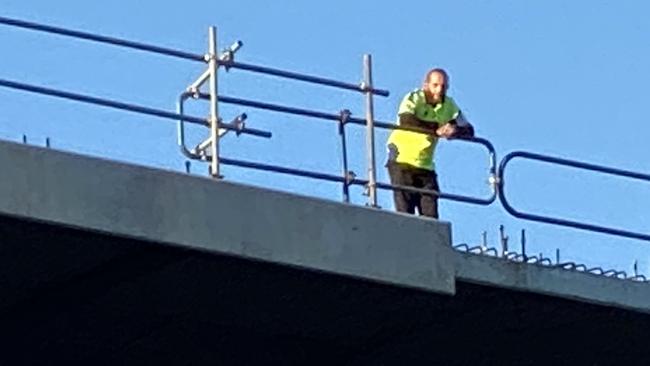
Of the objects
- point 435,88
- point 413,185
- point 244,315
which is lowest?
point 244,315

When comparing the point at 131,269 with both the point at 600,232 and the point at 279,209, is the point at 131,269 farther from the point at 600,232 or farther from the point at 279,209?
the point at 600,232

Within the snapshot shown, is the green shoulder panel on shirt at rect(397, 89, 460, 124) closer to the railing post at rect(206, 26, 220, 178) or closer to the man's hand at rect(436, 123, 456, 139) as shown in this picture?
the man's hand at rect(436, 123, 456, 139)

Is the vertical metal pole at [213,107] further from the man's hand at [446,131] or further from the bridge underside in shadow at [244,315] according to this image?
the man's hand at [446,131]

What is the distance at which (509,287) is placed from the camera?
16203mm

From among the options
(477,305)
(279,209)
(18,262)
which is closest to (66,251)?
(18,262)

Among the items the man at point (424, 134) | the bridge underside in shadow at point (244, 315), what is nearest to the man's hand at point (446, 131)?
the man at point (424, 134)

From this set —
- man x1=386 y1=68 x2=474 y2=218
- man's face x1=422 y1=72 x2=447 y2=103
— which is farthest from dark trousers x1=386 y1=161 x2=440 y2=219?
man's face x1=422 y1=72 x2=447 y2=103

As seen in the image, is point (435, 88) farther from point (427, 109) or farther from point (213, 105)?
point (213, 105)

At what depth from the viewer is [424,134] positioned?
17.0 m

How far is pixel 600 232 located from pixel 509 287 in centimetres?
114

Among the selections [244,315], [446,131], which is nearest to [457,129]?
[446,131]

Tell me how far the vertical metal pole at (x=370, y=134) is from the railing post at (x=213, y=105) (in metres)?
1.05

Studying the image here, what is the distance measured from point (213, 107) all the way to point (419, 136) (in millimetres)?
1850

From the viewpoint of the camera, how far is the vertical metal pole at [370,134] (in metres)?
16.1
